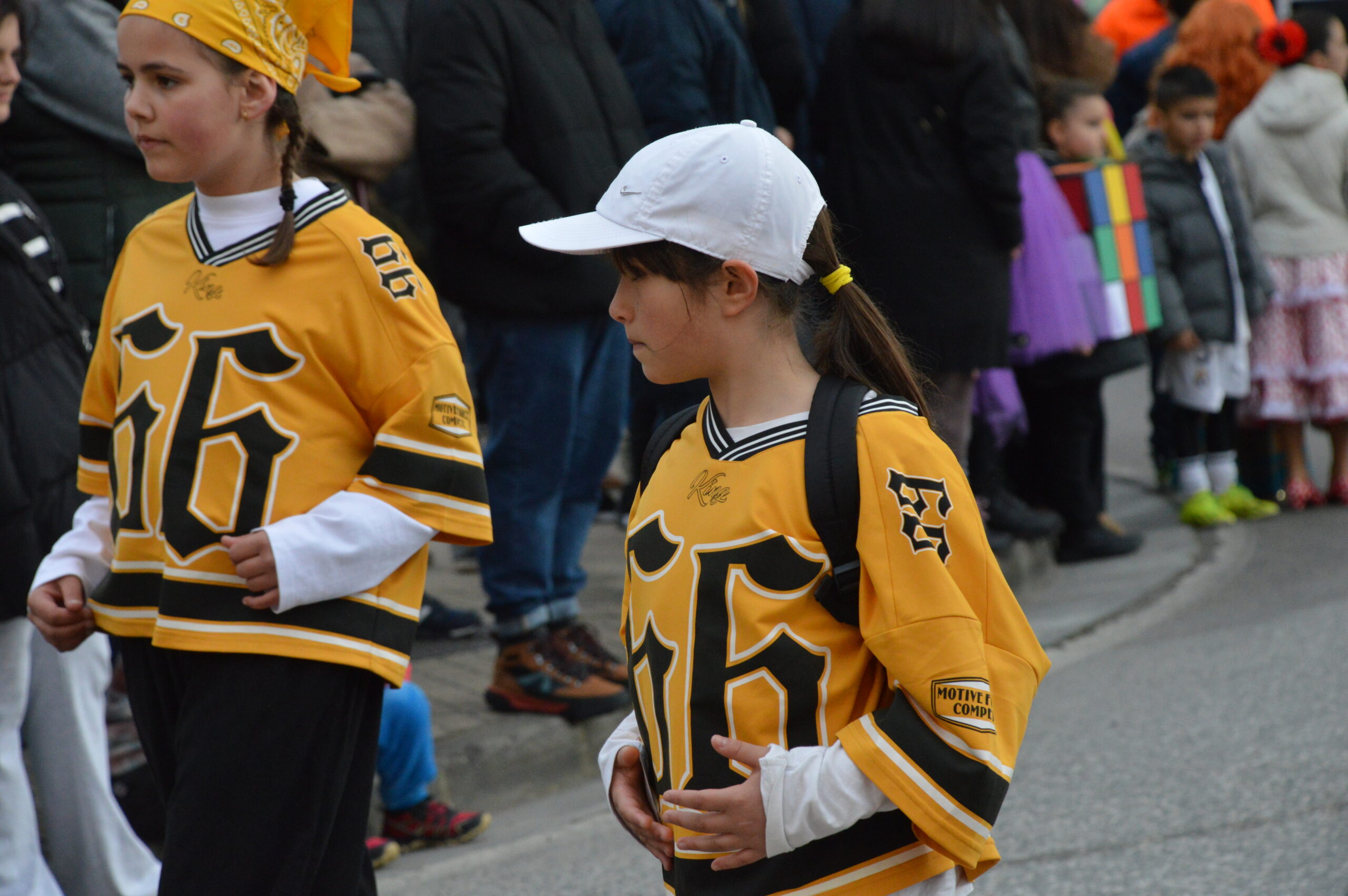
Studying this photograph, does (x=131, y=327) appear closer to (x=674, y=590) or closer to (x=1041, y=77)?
(x=674, y=590)

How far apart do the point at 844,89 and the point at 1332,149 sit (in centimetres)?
330

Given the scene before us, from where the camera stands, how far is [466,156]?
4.38m

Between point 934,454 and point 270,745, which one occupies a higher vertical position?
point 934,454

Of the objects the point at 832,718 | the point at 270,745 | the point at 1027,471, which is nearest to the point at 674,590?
the point at 832,718

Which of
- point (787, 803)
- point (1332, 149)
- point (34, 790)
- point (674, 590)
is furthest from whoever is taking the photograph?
point (1332, 149)

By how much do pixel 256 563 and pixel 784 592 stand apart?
2.91ft

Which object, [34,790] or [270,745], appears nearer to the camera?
[270,745]

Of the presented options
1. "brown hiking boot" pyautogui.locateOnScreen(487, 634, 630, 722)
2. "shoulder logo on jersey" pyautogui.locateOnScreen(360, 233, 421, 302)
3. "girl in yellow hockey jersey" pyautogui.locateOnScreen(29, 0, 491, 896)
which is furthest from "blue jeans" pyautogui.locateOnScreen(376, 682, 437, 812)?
"shoulder logo on jersey" pyautogui.locateOnScreen(360, 233, 421, 302)

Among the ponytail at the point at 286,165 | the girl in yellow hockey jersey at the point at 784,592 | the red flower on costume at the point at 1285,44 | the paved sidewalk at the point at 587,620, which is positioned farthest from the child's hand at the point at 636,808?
the red flower on costume at the point at 1285,44

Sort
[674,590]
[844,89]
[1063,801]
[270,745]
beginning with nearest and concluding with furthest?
[674,590]
[270,745]
[1063,801]
[844,89]

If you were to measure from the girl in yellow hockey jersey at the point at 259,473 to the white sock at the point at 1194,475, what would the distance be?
239 inches

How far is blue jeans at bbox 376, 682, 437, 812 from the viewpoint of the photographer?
3.72 metres

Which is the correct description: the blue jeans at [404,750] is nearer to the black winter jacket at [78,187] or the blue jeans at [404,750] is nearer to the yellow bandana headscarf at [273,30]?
the black winter jacket at [78,187]

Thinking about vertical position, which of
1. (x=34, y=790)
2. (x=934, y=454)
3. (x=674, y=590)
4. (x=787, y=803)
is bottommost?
(x=34, y=790)
